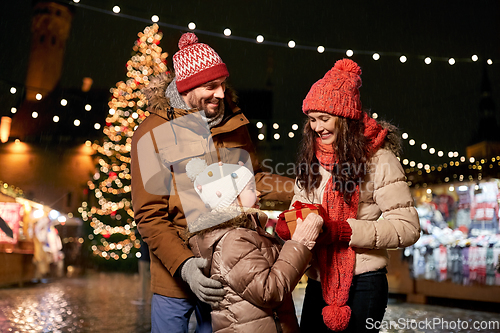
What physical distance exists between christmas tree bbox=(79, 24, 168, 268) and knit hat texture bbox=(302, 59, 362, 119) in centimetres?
961

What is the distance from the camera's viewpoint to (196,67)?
8.25ft

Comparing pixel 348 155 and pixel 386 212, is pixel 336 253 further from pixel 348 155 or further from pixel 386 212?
pixel 348 155

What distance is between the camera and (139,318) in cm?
648

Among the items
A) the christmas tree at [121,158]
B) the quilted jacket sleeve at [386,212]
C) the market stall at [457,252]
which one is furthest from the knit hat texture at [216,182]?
the christmas tree at [121,158]

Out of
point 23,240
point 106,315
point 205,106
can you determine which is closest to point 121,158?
point 23,240

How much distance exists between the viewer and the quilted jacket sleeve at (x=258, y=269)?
6.53 feet

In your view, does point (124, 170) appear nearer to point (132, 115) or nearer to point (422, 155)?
point (132, 115)

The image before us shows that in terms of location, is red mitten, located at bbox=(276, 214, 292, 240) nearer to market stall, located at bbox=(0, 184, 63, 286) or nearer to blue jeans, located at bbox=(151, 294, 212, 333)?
blue jeans, located at bbox=(151, 294, 212, 333)

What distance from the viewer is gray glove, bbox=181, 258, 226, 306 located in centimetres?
202

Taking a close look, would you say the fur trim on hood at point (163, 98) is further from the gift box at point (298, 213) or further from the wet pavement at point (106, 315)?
the wet pavement at point (106, 315)

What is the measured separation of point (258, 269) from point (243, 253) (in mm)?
96

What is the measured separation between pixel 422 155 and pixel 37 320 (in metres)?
10.4

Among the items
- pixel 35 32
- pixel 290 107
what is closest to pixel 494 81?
pixel 290 107

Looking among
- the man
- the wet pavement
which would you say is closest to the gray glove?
the man
